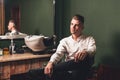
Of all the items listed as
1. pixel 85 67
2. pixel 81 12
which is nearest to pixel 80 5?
pixel 81 12

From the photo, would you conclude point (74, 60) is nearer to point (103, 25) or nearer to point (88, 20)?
point (103, 25)

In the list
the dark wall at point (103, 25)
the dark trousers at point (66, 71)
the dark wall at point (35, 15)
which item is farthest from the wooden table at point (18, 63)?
the dark trousers at point (66, 71)

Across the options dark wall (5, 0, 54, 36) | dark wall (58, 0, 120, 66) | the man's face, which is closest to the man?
the man's face

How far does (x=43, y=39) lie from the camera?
3.22 metres

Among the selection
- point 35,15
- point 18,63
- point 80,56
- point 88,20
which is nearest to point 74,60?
point 80,56

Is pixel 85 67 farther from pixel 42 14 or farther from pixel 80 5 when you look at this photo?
pixel 42 14

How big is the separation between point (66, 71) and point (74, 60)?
5.1 inches

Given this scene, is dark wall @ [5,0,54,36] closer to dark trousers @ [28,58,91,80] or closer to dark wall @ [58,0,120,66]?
dark wall @ [58,0,120,66]

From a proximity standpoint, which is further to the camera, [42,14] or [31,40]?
[42,14]

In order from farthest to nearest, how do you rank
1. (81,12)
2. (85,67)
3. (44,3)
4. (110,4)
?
1. (44,3)
2. (81,12)
3. (110,4)
4. (85,67)

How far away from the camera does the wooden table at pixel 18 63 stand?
2832 mm

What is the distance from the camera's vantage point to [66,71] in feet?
6.87

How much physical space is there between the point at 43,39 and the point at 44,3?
2.76ft

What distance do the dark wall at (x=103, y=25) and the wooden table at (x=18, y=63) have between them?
2.49ft
